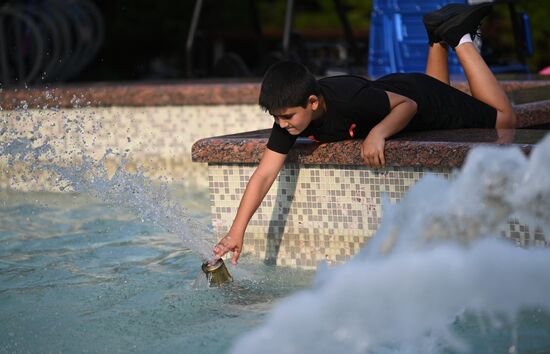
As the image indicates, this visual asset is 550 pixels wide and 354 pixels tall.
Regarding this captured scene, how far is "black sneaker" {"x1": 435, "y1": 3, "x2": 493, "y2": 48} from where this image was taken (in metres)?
5.09

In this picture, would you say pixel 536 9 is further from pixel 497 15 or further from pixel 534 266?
pixel 534 266

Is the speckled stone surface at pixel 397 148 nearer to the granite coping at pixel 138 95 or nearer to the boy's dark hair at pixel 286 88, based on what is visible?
the boy's dark hair at pixel 286 88

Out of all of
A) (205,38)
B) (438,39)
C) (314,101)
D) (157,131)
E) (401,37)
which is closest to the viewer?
(314,101)

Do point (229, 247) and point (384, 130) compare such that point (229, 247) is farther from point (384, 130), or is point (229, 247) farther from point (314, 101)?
point (384, 130)

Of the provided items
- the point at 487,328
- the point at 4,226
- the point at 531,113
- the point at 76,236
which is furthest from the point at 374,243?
the point at 4,226

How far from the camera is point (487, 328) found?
3.72 metres

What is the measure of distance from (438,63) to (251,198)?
1563 millimetres

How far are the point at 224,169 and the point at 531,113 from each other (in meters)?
1.72

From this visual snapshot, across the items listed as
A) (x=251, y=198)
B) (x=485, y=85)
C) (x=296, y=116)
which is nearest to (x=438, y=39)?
(x=485, y=85)

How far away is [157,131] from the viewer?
812 centimetres

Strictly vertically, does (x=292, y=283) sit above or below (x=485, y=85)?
below

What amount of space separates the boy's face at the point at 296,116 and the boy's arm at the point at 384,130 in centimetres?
28

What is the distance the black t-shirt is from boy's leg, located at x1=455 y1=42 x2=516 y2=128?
19 centimetres

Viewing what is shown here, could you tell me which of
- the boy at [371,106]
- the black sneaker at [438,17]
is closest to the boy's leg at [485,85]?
the boy at [371,106]
